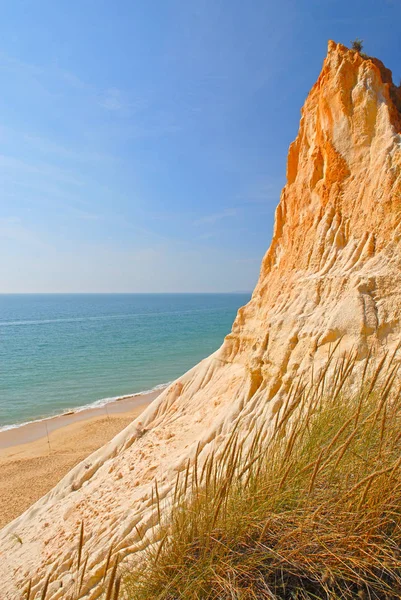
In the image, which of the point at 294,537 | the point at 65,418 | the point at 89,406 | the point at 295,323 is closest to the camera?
the point at 294,537

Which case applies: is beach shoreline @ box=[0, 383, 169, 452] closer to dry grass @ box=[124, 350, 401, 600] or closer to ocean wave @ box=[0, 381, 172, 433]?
ocean wave @ box=[0, 381, 172, 433]

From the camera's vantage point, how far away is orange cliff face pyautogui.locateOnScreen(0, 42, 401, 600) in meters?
5.28

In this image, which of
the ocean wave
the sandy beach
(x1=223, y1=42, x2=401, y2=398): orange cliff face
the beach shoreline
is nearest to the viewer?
(x1=223, y1=42, x2=401, y2=398): orange cliff face

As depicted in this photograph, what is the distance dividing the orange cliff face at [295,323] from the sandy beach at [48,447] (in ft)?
14.8

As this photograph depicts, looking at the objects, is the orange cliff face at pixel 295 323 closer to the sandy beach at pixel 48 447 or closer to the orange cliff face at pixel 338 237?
the orange cliff face at pixel 338 237

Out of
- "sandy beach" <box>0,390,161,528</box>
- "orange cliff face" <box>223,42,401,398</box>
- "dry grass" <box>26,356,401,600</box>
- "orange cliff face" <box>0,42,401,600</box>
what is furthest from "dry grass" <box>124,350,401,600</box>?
"sandy beach" <box>0,390,161,528</box>

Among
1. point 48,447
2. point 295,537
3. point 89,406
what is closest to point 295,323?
point 295,537

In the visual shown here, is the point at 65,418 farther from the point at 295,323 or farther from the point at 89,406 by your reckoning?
the point at 295,323

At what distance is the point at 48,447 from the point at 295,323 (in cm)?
1415

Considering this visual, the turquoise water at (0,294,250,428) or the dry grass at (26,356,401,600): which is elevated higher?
the dry grass at (26,356,401,600)

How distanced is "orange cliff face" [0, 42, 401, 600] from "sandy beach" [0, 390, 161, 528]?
4506 millimetres

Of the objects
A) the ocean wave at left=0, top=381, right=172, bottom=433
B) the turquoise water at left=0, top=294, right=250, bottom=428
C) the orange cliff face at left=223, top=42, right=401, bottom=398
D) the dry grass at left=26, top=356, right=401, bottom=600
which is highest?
the orange cliff face at left=223, top=42, right=401, bottom=398

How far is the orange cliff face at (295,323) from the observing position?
5.28 meters

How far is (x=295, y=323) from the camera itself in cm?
627
